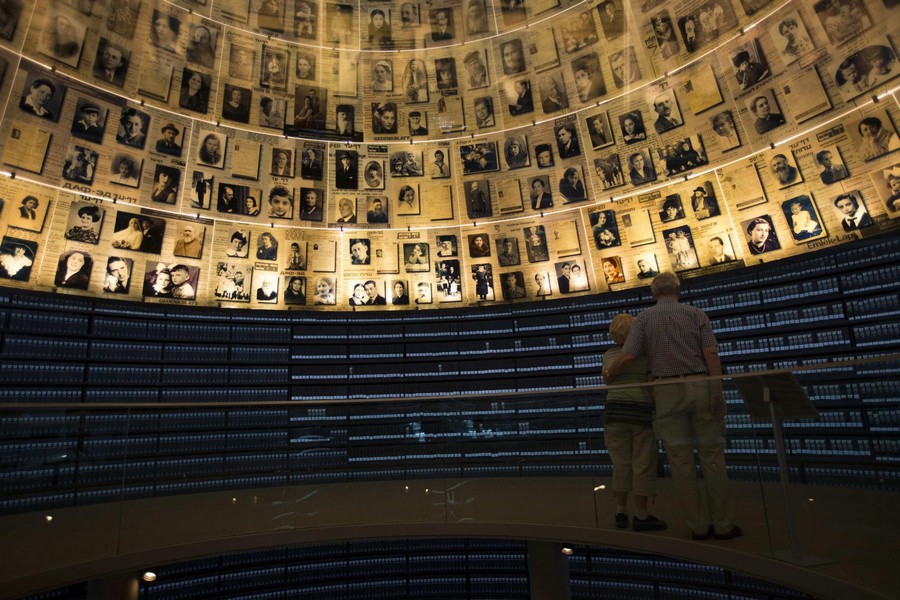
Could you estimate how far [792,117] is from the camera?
280 inches

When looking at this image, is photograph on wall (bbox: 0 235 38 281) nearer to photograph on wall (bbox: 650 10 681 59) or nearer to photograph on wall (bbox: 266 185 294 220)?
photograph on wall (bbox: 266 185 294 220)

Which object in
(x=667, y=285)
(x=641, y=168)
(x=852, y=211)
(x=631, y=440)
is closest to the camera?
(x=667, y=285)

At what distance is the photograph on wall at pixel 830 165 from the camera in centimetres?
670

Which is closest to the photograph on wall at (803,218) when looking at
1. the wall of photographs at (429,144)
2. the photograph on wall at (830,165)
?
the wall of photographs at (429,144)

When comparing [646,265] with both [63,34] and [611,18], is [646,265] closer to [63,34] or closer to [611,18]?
[611,18]

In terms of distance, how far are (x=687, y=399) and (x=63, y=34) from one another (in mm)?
8388

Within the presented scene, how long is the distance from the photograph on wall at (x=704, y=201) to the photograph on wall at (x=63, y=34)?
8463 millimetres

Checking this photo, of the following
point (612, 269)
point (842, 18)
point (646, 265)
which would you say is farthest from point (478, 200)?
point (842, 18)

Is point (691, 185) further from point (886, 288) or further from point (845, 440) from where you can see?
point (845, 440)

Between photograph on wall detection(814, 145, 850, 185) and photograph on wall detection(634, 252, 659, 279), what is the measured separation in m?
2.31

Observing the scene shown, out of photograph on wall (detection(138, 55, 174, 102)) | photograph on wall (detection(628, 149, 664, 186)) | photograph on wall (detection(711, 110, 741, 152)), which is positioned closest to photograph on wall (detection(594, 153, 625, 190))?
photograph on wall (detection(628, 149, 664, 186))

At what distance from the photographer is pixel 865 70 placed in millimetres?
6285

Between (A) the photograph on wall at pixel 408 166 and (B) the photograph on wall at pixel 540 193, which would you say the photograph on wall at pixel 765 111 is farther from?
(A) the photograph on wall at pixel 408 166

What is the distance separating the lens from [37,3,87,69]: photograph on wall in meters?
7.15
